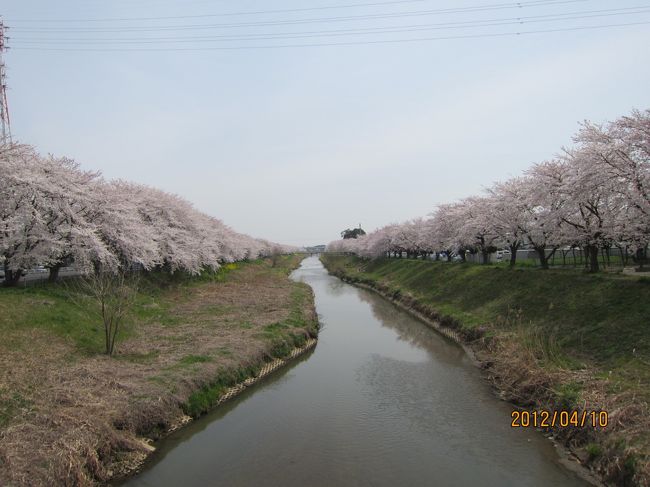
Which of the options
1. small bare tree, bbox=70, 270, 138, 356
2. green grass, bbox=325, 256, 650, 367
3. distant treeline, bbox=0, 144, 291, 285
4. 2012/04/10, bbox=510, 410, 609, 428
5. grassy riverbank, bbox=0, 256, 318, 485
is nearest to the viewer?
grassy riverbank, bbox=0, 256, 318, 485

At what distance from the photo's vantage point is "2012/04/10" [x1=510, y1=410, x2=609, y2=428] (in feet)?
32.9

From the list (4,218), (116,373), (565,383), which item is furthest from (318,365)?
(4,218)

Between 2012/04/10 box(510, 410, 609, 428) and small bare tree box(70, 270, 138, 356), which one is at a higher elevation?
small bare tree box(70, 270, 138, 356)

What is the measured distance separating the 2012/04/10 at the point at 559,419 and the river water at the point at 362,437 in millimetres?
377

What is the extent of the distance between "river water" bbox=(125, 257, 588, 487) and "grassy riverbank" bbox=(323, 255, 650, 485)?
934 mm

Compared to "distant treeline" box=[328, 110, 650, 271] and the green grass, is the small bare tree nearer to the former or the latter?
the green grass

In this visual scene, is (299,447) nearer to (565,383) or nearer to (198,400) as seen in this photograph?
(198,400)

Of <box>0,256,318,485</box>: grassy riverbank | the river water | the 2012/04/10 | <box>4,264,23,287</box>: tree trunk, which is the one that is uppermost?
<box>4,264,23,287</box>: tree trunk

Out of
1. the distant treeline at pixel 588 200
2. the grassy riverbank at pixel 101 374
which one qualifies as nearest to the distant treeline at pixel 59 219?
the grassy riverbank at pixel 101 374

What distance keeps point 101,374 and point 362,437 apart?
299 inches

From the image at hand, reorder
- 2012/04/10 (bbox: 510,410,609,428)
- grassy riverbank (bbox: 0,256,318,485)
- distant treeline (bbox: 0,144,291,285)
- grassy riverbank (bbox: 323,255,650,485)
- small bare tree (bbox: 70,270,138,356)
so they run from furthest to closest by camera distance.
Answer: distant treeline (bbox: 0,144,291,285)
small bare tree (bbox: 70,270,138,356)
2012/04/10 (bbox: 510,410,609,428)
grassy riverbank (bbox: 323,255,650,485)
grassy riverbank (bbox: 0,256,318,485)

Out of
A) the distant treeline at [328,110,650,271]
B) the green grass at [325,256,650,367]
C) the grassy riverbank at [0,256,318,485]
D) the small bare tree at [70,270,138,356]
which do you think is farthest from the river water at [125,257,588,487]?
the distant treeline at [328,110,650,271]

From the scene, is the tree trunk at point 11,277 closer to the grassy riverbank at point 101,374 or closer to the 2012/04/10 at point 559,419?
the grassy riverbank at point 101,374

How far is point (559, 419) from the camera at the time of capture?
11.3 meters
